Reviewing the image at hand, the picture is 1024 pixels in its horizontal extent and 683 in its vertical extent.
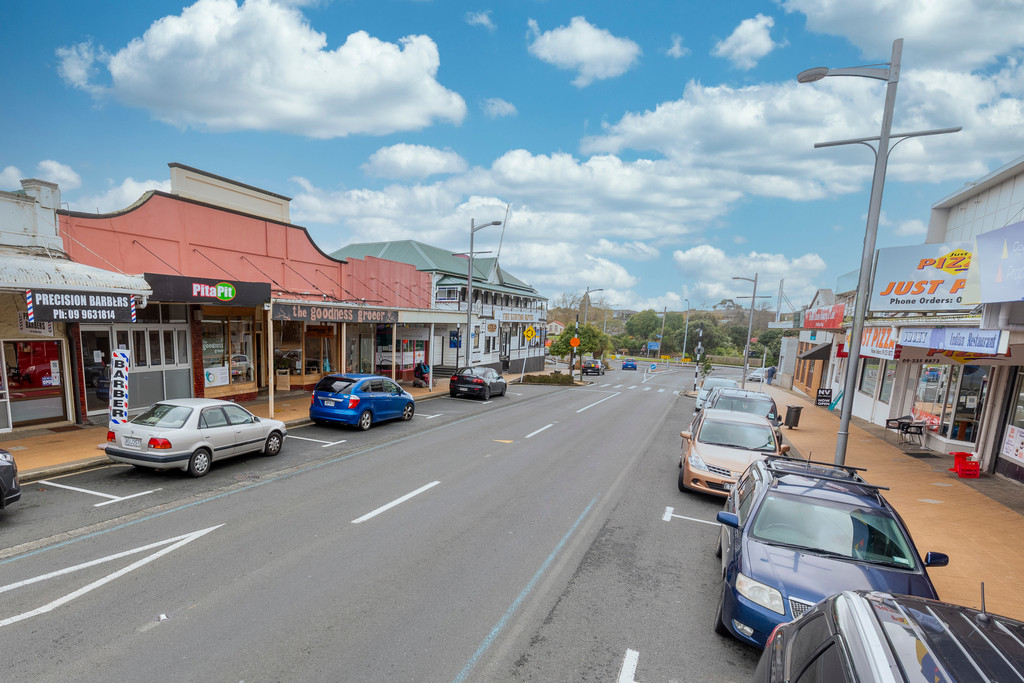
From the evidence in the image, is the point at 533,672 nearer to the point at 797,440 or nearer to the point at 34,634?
the point at 34,634

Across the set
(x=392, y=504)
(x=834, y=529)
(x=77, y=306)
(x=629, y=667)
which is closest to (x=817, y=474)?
(x=834, y=529)

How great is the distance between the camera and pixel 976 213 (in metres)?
15.5

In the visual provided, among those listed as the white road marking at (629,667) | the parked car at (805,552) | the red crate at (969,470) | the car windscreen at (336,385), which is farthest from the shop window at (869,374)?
the white road marking at (629,667)

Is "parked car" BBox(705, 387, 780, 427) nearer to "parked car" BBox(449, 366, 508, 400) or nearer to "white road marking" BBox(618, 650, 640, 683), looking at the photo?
"white road marking" BBox(618, 650, 640, 683)

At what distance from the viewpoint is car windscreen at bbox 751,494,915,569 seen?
5.10m

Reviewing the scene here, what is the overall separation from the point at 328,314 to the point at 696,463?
12880mm

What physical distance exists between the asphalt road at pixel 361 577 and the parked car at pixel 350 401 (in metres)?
3.24

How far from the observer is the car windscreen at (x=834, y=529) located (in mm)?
5098

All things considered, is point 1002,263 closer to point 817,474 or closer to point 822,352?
point 817,474

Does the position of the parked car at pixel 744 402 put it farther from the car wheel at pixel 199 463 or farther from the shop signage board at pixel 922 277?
the car wheel at pixel 199 463

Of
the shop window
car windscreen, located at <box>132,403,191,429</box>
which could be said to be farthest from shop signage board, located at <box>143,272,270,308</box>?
the shop window

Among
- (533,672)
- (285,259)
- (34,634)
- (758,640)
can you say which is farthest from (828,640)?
(285,259)

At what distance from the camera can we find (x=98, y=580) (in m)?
5.71

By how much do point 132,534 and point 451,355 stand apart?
2875 cm
